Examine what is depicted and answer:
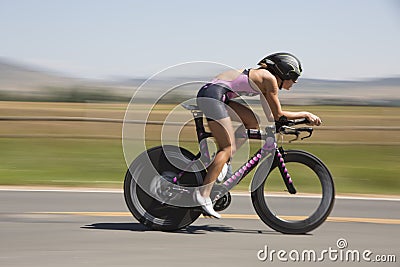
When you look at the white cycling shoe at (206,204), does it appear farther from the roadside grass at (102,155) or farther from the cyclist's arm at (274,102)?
the roadside grass at (102,155)

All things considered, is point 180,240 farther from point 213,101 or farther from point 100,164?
point 100,164

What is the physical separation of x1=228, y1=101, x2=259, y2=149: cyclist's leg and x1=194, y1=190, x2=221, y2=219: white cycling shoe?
0.58 m

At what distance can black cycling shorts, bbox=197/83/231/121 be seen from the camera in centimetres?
815

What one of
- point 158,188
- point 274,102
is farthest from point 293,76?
point 158,188

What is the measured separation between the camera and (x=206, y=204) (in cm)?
820

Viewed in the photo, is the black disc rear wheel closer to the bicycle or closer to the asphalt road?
the bicycle

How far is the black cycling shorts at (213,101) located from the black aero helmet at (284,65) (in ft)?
1.59

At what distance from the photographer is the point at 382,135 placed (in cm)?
2388

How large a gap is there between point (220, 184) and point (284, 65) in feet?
4.20

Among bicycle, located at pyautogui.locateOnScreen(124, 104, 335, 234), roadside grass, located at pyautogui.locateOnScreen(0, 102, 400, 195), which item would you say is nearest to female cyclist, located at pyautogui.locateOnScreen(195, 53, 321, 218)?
bicycle, located at pyautogui.locateOnScreen(124, 104, 335, 234)

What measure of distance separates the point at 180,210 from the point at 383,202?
13.0 ft

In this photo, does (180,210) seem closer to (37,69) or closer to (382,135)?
(382,135)

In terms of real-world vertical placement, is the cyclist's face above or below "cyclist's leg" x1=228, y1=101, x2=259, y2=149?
above

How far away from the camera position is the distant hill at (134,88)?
64.0 meters
